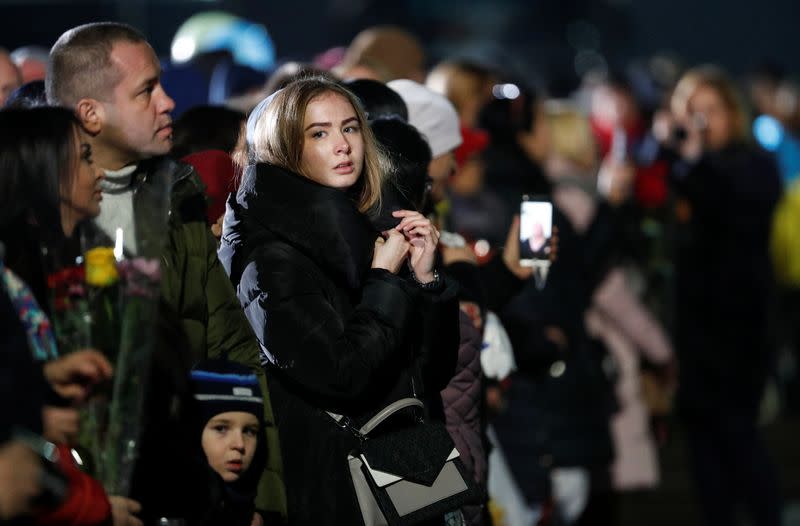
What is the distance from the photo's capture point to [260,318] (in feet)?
14.0

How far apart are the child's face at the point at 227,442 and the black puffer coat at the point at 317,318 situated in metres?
0.15

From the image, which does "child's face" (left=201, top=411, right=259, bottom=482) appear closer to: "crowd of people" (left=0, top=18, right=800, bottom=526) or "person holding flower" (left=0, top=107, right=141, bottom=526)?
"crowd of people" (left=0, top=18, right=800, bottom=526)

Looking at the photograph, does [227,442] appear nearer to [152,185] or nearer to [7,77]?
[152,185]

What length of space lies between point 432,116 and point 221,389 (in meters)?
1.91

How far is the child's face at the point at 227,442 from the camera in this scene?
427 centimetres

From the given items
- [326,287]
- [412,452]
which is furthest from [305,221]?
[412,452]

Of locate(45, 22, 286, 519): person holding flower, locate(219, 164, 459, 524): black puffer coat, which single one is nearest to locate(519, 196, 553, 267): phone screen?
locate(219, 164, 459, 524): black puffer coat

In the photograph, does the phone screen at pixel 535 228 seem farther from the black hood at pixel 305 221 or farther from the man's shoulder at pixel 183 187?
the man's shoulder at pixel 183 187

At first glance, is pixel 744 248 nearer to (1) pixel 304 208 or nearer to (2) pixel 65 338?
(1) pixel 304 208

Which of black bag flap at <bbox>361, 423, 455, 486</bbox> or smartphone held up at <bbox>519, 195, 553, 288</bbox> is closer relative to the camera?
black bag flap at <bbox>361, 423, 455, 486</bbox>

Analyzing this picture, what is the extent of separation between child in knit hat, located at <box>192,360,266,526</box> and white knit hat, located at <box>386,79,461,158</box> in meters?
1.67

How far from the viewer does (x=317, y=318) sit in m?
4.19

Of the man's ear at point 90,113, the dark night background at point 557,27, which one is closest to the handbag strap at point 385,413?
the man's ear at point 90,113

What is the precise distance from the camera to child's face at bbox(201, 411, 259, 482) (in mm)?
4273
